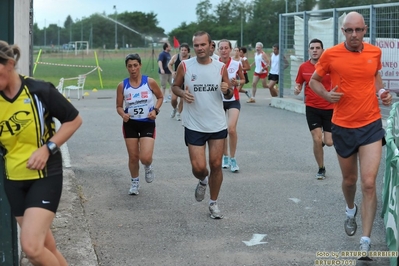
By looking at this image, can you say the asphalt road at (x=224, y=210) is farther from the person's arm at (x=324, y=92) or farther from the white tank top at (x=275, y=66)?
the white tank top at (x=275, y=66)

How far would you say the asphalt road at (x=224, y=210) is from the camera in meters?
6.69

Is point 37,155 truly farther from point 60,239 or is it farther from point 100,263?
point 60,239

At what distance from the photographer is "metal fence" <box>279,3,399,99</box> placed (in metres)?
15.3

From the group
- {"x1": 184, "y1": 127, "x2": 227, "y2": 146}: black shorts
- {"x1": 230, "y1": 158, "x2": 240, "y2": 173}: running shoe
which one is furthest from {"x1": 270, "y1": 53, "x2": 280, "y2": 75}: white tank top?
{"x1": 184, "y1": 127, "x2": 227, "y2": 146}: black shorts

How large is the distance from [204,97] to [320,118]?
2.90 meters

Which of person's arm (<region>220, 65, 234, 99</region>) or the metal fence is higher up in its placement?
the metal fence

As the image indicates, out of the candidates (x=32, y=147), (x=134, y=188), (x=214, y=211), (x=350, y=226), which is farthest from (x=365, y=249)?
(x=134, y=188)

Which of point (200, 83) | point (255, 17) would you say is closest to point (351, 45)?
point (200, 83)

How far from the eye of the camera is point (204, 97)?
796 centimetres

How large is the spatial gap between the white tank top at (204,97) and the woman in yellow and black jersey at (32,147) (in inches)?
130

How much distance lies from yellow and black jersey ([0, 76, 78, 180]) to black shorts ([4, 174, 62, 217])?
1.6 inches

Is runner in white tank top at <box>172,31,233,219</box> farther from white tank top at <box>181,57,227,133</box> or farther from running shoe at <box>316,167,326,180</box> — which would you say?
running shoe at <box>316,167,326,180</box>

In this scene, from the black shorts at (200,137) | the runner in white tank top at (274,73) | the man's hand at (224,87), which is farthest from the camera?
the runner in white tank top at (274,73)

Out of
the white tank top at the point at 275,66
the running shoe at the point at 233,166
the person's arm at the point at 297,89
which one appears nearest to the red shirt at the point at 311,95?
the person's arm at the point at 297,89
